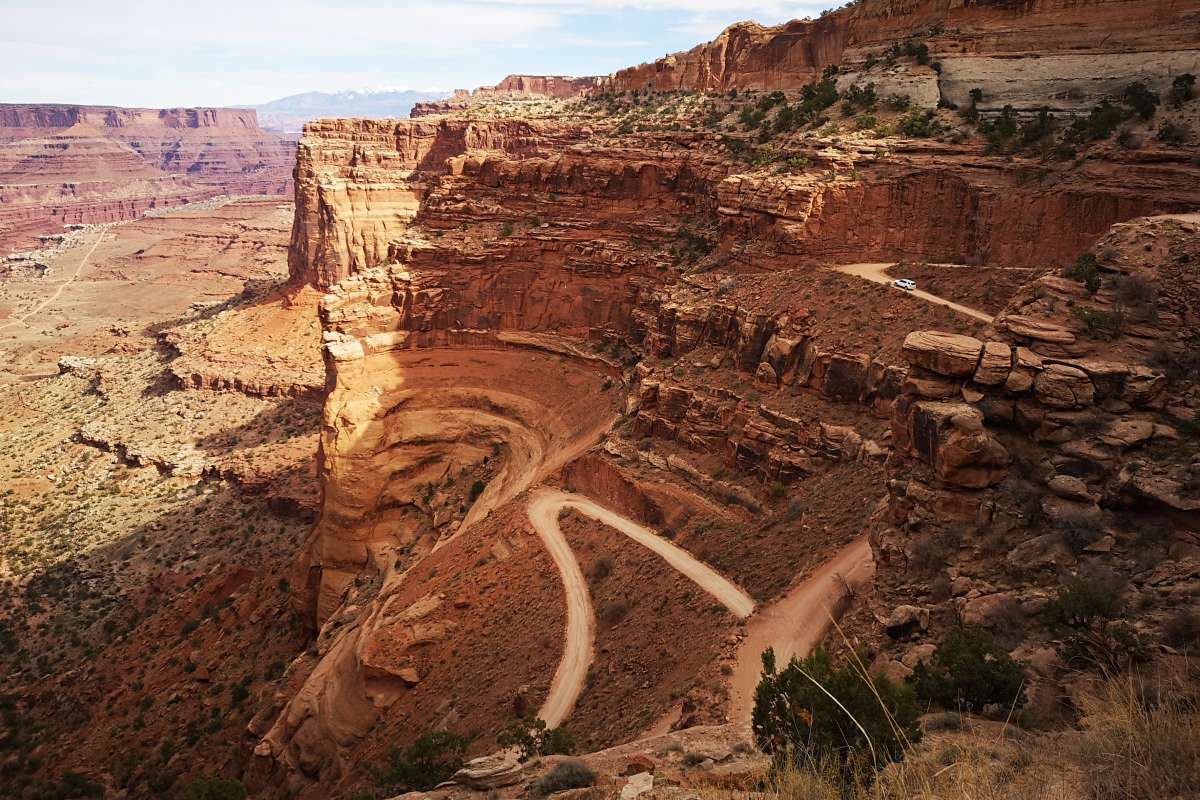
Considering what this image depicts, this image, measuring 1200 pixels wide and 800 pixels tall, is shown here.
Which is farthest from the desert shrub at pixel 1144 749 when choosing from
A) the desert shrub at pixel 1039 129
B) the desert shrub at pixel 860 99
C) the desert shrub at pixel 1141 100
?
the desert shrub at pixel 860 99

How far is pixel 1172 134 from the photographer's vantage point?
31.7 metres

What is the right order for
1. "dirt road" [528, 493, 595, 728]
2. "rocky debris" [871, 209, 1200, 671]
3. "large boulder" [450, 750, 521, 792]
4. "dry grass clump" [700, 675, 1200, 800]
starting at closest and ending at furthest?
"dry grass clump" [700, 675, 1200, 800]
"rocky debris" [871, 209, 1200, 671]
"large boulder" [450, 750, 521, 792]
"dirt road" [528, 493, 595, 728]

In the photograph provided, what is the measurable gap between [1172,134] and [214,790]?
40.5 metres

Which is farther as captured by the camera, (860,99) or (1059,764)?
(860,99)

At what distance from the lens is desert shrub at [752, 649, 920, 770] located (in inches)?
525

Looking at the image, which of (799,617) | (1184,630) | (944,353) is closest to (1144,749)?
(1184,630)

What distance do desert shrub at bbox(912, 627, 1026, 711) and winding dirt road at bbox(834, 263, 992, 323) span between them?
714 inches

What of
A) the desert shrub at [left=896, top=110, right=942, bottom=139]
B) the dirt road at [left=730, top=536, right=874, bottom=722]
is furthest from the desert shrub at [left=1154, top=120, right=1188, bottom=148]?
the dirt road at [left=730, top=536, right=874, bottom=722]

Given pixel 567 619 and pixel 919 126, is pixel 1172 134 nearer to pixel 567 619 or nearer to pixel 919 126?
pixel 919 126

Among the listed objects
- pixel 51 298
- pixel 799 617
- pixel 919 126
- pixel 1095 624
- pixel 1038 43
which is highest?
pixel 1038 43

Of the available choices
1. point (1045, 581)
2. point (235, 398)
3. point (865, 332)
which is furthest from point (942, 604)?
point (235, 398)

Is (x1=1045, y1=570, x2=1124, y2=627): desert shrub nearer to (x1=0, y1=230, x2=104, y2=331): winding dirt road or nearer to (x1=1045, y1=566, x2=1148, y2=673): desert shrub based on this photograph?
(x1=1045, y1=566, x2=1148, y2=673): desert shrub

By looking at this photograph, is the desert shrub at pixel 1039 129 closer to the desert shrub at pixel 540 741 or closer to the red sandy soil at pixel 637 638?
the red sandy soil at pixel 637 638

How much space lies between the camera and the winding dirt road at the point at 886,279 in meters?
31.9
